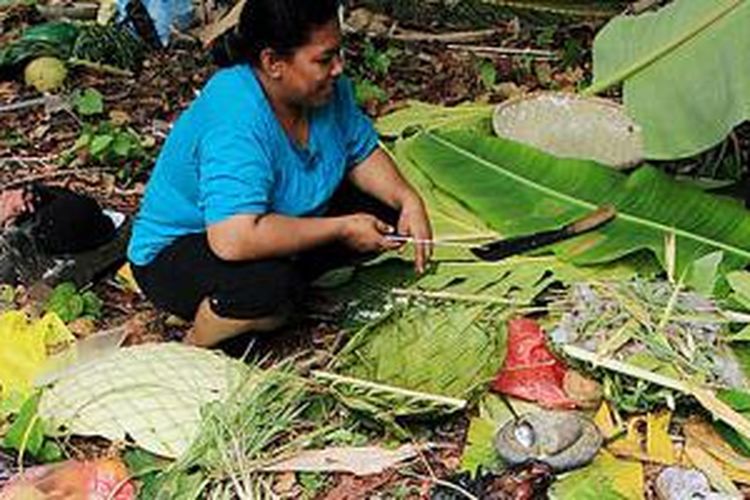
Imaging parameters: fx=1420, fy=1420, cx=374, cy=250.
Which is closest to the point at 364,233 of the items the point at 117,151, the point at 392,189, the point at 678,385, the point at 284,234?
the point at 284,234

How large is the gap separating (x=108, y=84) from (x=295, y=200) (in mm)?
2148

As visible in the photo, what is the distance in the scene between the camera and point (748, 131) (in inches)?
172

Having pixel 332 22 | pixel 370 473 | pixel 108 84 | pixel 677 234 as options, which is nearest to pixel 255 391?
pixel 370 473

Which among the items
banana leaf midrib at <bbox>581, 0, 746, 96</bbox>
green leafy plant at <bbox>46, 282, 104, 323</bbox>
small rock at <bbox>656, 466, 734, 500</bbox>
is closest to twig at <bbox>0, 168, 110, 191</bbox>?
green leafy plant at <bbox>46, 282, 104, 323</bbox>

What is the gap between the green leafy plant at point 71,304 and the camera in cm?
367

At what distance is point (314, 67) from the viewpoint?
3.14 metres

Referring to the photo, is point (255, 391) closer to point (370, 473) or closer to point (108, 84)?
point (370, 473)

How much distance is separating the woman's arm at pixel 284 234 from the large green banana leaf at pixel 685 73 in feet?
2.36

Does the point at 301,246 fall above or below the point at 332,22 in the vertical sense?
below

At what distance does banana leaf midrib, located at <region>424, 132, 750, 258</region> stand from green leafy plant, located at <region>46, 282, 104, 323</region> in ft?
3.38

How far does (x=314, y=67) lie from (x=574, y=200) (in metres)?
0.88

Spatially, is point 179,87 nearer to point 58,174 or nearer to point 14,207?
point 58,174

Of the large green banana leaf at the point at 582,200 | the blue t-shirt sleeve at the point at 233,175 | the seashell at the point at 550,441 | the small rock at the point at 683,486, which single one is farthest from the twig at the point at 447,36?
the small rock at the point at 683,486

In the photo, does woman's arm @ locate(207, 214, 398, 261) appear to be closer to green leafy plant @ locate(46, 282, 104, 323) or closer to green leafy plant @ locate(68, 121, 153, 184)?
green leafy plant @ locate(46, 282, 104, 323)
